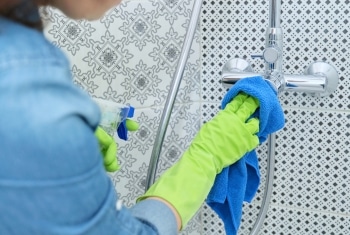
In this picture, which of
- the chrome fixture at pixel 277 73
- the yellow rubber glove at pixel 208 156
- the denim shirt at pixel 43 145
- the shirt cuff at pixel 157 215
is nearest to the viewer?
the denim shirt at pixel 43 145

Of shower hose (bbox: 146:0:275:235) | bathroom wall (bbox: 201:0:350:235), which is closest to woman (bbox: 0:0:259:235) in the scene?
shower hose (bbox: 146:0:275:235)

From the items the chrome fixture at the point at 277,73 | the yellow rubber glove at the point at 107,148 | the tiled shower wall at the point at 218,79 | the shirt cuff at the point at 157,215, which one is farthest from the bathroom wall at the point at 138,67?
the shirt cuff at the point at 157,215

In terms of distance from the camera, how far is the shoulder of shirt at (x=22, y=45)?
1.41ft

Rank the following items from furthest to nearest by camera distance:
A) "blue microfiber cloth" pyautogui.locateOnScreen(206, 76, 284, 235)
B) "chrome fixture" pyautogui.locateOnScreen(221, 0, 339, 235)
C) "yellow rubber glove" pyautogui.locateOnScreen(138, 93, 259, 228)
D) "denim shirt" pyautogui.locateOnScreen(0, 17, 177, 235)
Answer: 1. "chrome fixture" pyautogui.locateOnScreen(221, 0, 339, 235)
2. "blue microfiber cloth" pyautogui.locateOnScreen(206, 76, 284, 235)
3. "yellow rubber glove" pyautogui.locateOnScreen(138, 93, 259, 228)
4. "denim shirt" pyautogui.locateOnScreen(0, 17, 177, 235)

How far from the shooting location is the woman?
422 millimetres

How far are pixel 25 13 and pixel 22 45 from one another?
0.23 feet

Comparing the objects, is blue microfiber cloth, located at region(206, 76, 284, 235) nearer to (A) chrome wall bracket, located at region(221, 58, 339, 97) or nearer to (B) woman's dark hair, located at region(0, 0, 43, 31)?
(A) chrome wall bracket, located at region(221, 58, 339, 97)

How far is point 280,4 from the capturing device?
40.3 inches

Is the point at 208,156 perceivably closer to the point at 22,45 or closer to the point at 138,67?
the point at 138,67

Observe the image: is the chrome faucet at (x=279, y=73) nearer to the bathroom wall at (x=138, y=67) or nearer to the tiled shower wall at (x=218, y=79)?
the tiled shower wall at (x=218, y=79)

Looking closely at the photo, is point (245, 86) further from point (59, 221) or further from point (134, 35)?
point (59, 221)

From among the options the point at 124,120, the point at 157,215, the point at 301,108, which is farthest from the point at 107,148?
the point at 301,108

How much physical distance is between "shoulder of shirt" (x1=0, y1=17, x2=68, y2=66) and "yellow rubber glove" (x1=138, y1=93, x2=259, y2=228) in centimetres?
36

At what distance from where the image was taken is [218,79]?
121 centimetres
